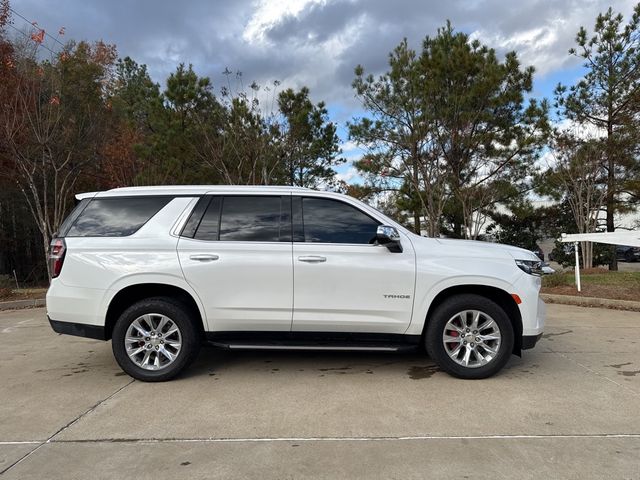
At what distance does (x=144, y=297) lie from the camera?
5.25m

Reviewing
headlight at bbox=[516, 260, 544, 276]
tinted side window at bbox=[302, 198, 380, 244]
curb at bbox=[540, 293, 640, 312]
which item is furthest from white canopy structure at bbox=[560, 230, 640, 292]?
tinted side window at bbox=[302, 198, 380, 244]

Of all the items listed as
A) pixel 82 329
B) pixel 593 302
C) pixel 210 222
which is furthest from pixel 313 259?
pixel 593 302

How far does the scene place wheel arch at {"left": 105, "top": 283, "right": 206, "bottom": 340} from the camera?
16.9 ft

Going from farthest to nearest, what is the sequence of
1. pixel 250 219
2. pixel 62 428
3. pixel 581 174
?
pixel 581 174 < pixel 250 219 < pixel 62 428

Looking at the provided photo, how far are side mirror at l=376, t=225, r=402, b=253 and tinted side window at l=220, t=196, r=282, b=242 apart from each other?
3.45 feet

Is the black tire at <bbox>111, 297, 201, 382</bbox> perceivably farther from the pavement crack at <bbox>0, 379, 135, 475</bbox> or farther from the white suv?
the pavement crack at <bbox>0, 379, 135, 475</bbox>

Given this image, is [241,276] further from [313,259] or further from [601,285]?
[601,285]

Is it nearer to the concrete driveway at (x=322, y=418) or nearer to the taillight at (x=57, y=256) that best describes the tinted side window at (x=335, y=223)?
the concrete driveway at (x=322, y=418)

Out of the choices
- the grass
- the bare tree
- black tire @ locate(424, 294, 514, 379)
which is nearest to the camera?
black tire @ locate(424, 294, 514, 379)

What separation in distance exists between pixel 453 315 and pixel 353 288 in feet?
3.41

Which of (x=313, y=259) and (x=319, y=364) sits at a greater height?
(x=313, y=259)

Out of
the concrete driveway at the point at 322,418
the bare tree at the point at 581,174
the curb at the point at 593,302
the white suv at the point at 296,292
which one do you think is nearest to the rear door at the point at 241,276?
the white suv at the point at 296,292

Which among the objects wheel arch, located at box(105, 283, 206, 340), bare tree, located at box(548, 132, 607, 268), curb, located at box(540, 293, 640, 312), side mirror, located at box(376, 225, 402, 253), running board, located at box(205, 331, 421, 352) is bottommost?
curb, located at box(540, 293, 640, 312)

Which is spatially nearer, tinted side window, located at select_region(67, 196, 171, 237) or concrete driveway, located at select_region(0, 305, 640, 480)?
concrete driveway, located at select_region(0, 305, 640, 480)
